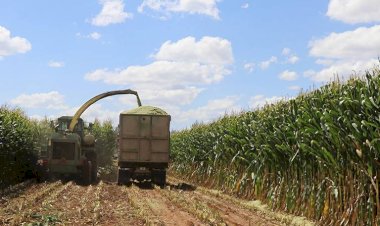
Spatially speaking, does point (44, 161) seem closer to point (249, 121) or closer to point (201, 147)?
point (201, 147)

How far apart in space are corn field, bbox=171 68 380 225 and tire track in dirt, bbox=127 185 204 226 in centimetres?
253

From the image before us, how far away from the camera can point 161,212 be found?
11.7 metres

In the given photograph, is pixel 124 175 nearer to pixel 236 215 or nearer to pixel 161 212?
pixel 161 212

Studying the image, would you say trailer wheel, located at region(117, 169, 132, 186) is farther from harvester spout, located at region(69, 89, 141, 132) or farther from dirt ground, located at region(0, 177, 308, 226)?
dirt ground, located at region(0, 177, 308, 226)

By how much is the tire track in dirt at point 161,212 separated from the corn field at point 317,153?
2528mm

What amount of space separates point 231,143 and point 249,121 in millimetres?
1437

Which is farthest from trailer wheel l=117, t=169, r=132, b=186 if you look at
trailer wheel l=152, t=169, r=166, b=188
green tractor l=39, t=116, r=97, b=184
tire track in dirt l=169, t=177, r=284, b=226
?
tire track in dirt l=169, t=177, r=284, b=226

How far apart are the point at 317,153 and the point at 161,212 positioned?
12.4 ft

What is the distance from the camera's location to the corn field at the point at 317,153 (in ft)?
29.4

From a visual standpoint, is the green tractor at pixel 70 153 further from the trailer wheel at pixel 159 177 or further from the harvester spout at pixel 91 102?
the trailer wheel at pixel 159 177

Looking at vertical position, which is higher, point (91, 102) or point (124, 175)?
point (91, 102)

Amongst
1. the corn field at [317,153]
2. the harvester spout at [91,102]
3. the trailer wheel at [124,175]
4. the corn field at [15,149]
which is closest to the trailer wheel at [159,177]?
the trailer wheel at [124,175]

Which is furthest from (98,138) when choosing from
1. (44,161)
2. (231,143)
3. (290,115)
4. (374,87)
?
(374,87)

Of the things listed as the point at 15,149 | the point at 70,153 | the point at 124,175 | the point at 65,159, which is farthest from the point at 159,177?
the point at 15,149
